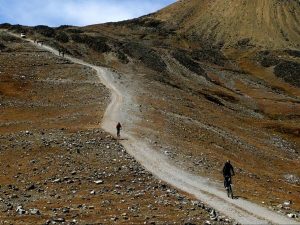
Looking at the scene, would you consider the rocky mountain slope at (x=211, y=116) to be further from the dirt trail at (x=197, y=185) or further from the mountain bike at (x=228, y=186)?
the dirt trail at (x=197, y=185)

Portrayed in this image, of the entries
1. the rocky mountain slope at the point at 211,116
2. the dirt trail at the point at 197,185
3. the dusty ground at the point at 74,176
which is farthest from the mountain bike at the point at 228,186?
the dusty ground at the point at 74,176

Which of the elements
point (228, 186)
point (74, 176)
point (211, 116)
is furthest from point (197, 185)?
point (211, 116)

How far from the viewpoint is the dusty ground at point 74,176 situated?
2891 cm

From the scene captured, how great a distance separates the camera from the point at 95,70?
105 m

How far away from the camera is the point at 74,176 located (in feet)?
125

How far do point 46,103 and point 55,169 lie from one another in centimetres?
4113

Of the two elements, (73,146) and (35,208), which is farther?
(73,146)

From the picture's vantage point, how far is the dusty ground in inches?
1138

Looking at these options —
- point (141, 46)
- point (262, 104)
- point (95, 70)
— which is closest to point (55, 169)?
point (95, 70)

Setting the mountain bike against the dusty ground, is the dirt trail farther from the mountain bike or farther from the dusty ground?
the dusty ground

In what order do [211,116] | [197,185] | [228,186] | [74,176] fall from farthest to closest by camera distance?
[211,116]
[74,176]
[197,185]
[228,186]

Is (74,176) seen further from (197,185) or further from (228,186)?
(228,186)

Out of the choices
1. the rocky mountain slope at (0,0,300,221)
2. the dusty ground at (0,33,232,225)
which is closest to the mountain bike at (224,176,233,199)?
the rocky mountain slope at (0,0,300,221)

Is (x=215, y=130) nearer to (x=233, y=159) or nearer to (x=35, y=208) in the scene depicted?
(x=233, y=159)
